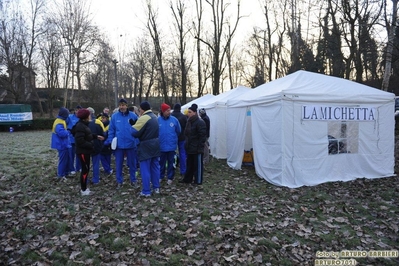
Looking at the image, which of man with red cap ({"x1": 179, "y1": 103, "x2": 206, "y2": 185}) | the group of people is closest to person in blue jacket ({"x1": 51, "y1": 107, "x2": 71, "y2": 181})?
the group of people

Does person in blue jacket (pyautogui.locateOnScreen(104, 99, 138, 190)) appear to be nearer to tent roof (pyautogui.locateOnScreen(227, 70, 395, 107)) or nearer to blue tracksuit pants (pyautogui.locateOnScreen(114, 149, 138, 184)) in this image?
blue tracksuit pants (pyautogui.locateOnScreen(114, 149, 138, 184))

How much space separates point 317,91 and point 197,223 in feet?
16.1

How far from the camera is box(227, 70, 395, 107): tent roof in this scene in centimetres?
745

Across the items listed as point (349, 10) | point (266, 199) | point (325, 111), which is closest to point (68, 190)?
point (266, 199)

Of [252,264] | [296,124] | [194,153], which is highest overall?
[296,124]

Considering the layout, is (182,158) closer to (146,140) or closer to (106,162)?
(106,162)

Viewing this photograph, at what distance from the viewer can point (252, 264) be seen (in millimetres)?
3709

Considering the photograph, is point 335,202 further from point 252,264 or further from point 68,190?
point 68,190

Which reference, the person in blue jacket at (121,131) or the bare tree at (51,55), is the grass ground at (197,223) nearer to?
the person in blue jacket at (121,131)

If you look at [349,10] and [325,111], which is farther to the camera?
[349,10]

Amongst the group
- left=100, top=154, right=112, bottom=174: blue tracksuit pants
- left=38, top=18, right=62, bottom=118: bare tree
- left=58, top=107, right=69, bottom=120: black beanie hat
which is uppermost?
left=38, top=18, right=62, bottom=118: bare tree

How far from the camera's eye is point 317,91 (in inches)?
302

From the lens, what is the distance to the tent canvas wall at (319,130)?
7367 mm

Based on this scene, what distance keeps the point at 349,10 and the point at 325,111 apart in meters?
8.46
